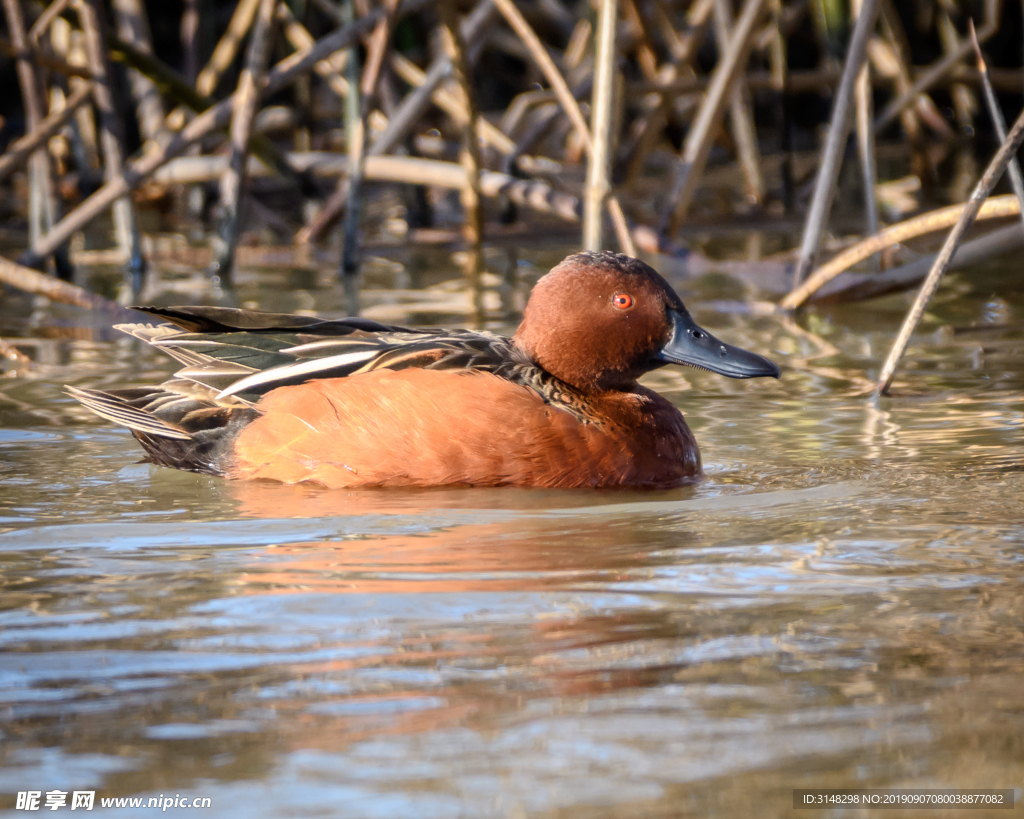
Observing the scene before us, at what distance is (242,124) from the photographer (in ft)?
26.0

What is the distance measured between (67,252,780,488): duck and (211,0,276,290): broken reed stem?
125 inches

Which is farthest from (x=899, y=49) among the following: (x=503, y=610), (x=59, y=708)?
(x=59, y=708)

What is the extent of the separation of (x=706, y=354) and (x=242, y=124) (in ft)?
13.4

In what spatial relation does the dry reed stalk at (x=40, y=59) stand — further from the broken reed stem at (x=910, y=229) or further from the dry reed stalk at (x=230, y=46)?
the broken reed stem at (x=910, y=229)

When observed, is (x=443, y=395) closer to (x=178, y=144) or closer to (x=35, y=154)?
(x=178, y=144)

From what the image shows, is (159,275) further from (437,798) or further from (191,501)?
(437,798)

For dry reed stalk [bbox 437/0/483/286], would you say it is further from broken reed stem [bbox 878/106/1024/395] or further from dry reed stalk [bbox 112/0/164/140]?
broken reed stem [bbox 878/106/1024/395]

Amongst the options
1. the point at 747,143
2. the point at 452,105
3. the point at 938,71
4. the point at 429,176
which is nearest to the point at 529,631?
the point at 429,176

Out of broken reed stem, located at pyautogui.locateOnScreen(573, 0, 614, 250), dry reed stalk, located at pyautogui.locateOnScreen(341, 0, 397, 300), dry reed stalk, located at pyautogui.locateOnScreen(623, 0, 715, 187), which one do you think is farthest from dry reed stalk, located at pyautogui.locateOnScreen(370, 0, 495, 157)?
broken reed stem, located at pyautogui.locateOnScreen(573, 0, 614, 250)

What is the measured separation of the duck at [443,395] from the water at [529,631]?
0.30 feet

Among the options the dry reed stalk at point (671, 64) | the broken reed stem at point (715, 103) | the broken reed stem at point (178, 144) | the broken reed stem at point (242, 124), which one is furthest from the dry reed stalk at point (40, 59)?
the dry reed stalk at point (671, 64)

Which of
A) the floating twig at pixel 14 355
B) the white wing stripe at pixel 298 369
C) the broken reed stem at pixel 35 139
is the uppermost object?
the broken reed stem at pixel 35 139

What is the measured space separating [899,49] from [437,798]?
8.76m

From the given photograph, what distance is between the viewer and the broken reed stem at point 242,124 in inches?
310
